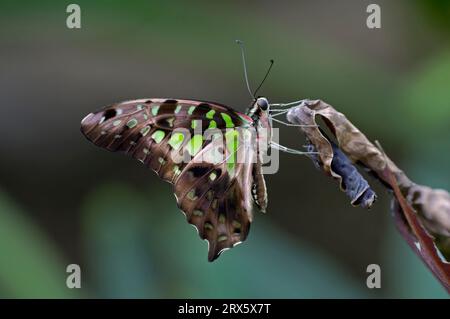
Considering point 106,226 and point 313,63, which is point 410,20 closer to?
point 313,63

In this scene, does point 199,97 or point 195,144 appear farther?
point 199,97

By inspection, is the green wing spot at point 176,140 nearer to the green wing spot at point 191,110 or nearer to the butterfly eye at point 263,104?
the green wing spot at point 191,110

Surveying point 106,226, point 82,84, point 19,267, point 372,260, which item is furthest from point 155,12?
point 372,260

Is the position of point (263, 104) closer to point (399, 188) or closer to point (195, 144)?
point (195, 144)

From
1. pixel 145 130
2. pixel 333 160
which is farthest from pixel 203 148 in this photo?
pixel 333 160

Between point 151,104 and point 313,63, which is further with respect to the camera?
point 313,63

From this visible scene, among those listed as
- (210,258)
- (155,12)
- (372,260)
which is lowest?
(372,260)

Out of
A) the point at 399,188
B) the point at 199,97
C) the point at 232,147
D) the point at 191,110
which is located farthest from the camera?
the point at 199,97
